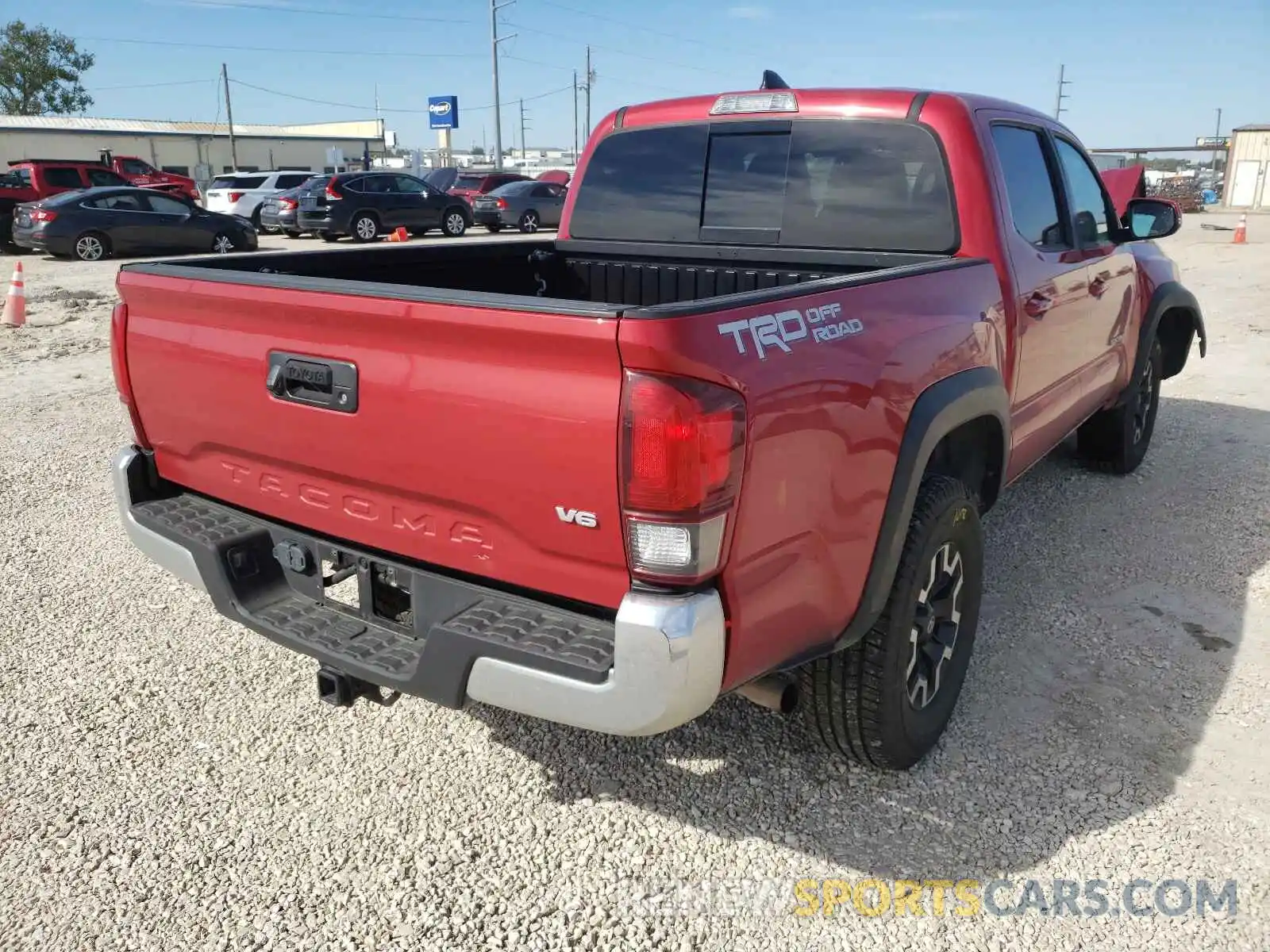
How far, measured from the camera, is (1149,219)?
15.4 feet

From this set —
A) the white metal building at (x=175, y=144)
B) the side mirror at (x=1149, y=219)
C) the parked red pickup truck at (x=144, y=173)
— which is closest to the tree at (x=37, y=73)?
the white metal building at (x=175, y=144)

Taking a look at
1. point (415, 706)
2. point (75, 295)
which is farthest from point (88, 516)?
point (75, 295)

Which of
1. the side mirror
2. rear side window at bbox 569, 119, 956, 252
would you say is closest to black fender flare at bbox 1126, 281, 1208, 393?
the side mirror

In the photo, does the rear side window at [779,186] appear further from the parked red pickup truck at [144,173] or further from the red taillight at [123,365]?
the parked red pickup truck at [144,173]

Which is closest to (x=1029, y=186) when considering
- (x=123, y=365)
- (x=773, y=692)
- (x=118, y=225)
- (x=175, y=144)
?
(x=773, y=692)

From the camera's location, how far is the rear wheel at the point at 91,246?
17.3 meters

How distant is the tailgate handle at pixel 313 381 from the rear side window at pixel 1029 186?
2484mm

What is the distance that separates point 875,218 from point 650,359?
201cm

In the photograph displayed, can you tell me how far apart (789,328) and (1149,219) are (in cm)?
342

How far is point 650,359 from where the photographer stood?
1.92m

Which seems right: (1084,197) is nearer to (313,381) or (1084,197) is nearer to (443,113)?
(313,381)

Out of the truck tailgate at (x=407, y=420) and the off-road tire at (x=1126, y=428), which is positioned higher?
the truck tailgate at (x=407, y=420)

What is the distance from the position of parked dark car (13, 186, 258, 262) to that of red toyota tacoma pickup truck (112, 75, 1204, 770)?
53.2 feet

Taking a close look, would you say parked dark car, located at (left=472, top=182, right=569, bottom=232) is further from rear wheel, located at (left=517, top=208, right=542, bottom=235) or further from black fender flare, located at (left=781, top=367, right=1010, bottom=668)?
black fender flare, located at (left=781, top=367, right=1010, bottom=668)
